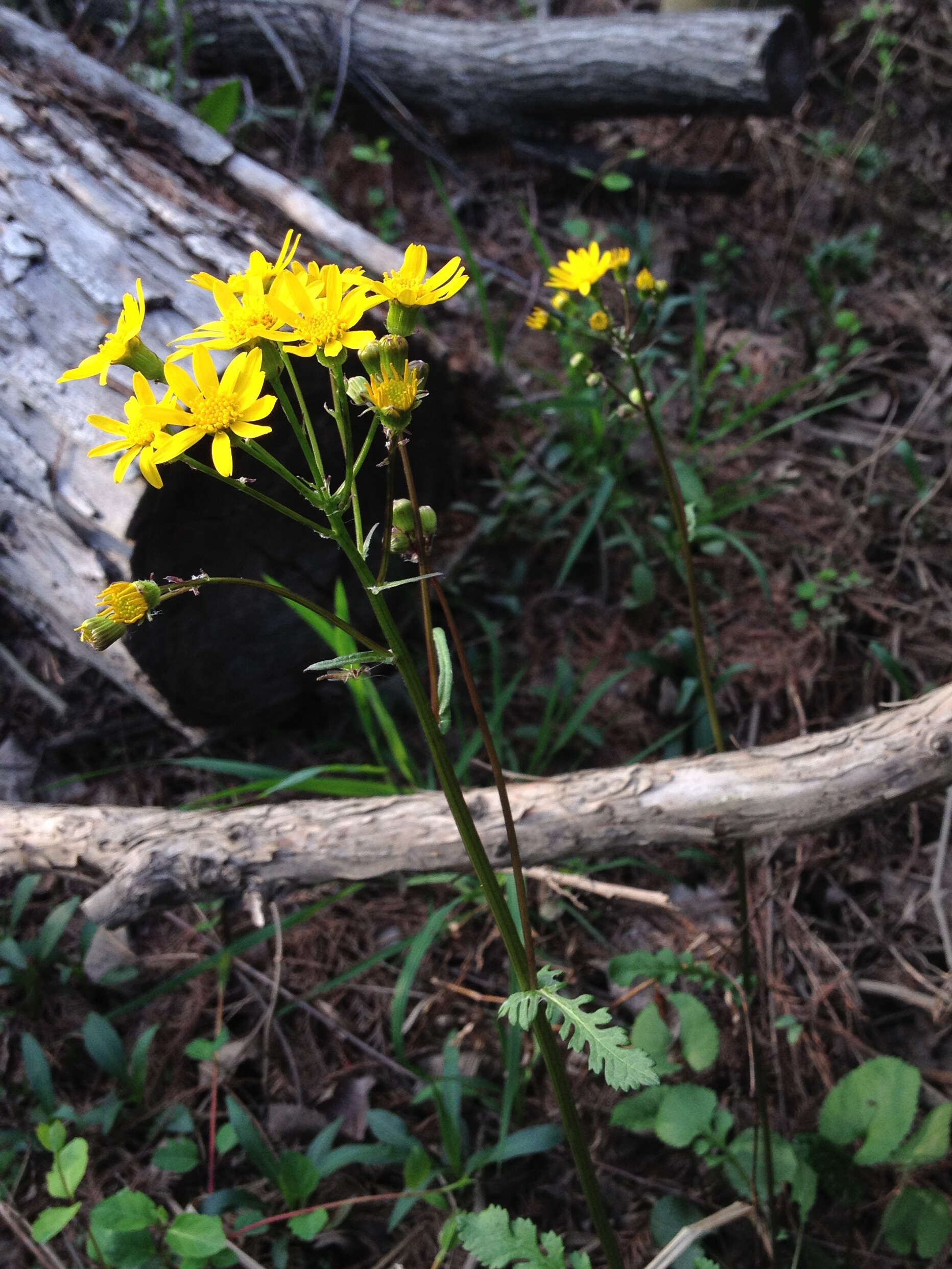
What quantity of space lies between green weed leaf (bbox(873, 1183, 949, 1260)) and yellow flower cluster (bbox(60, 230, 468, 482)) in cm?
151

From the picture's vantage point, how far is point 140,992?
1.98m

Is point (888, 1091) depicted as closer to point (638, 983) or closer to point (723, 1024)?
point (723, 1024)

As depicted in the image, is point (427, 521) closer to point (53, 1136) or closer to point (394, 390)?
point (394, 390)

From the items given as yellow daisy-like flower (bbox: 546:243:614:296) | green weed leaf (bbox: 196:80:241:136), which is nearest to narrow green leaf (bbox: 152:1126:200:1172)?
yellow daisy-like flower (bbox: 546:243:614:296)

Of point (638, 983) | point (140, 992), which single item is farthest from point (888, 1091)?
point (140, 992)

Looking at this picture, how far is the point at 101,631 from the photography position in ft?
3.06

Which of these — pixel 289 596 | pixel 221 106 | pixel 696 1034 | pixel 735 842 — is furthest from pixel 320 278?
pixel 221 106

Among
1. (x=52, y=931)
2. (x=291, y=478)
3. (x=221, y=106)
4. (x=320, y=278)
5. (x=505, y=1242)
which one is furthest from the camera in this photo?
(x=221, y=106)

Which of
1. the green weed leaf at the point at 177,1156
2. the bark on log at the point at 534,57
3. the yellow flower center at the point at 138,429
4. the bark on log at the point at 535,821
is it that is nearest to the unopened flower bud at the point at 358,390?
the yellow flower center at the point at 138,429

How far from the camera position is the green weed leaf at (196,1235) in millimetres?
1394

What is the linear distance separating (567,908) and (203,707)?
3.48 feet

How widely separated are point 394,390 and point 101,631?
1.39ft

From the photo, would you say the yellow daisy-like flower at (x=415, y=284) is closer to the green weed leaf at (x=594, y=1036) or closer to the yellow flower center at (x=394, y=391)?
the yellow flower center at (x=394, y=391)

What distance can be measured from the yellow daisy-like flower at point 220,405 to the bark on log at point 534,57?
9.08ft
